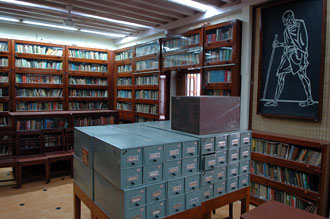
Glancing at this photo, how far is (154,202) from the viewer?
164 centimetres

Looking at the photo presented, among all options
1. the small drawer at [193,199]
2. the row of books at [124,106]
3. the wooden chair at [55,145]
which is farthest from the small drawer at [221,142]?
the row of books at [124,106]

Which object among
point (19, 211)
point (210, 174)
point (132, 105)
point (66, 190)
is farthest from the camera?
point (132, 105)

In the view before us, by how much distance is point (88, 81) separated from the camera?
23.2ft

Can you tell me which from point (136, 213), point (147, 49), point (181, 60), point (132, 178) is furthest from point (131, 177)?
point (147, 49)

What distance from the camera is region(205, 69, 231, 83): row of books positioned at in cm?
404

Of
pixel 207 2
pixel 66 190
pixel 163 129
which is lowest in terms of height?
pixel 66 190

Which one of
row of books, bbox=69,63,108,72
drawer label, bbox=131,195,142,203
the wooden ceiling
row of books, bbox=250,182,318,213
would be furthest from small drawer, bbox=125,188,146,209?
row of books, bbox=69,63,108,72

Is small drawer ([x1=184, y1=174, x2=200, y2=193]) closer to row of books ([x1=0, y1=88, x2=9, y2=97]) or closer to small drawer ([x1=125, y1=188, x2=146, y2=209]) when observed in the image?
small drawer ([x1=125, y1=188, x2=146, y2=209])

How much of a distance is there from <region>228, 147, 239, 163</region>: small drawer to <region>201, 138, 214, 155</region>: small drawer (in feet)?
0.79

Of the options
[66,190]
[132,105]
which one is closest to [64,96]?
[132,105]

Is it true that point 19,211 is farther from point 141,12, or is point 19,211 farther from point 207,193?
point 141,12

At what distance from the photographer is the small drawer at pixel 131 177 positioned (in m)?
1.53

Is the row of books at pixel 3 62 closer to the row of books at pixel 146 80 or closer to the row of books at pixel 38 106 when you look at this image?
the row of books at pixel 38 106

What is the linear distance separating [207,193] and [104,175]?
852 mm
